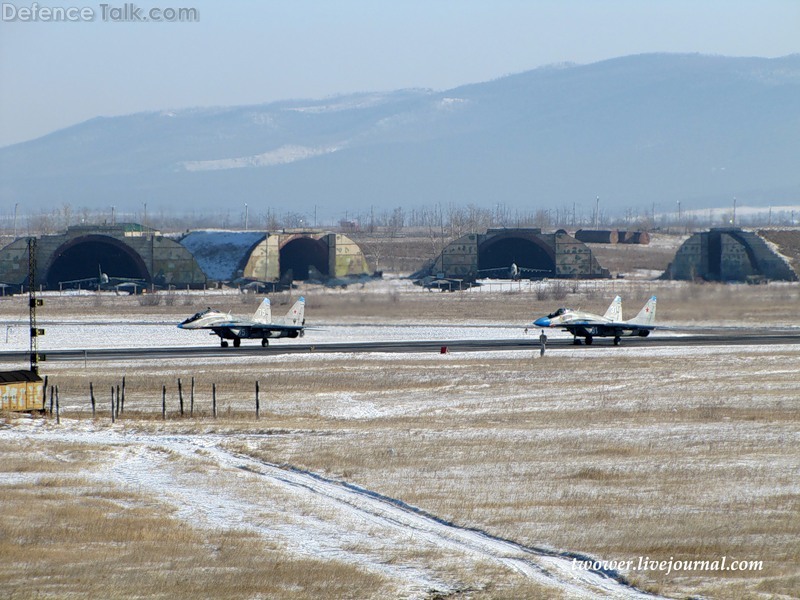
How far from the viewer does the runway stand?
62.2 meters

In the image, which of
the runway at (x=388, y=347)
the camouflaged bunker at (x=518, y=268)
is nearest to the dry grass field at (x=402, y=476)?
the runway at (x=388, y=347)

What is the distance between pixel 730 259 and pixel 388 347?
237 feet

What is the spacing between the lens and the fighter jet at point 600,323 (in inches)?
2675

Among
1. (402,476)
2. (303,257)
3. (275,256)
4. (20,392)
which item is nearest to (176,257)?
(275,256)

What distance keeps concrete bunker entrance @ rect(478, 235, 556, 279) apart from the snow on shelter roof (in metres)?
29.1

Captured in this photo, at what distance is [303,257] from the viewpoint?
434 feet

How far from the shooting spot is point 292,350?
6594cm

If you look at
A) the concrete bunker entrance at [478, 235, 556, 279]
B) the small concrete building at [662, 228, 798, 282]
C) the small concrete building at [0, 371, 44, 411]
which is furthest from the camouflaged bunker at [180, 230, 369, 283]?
the small concrete building at [0, 371, 44, 411]

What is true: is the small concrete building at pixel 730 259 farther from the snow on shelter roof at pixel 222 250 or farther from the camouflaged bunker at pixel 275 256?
the snow on shelter roof at pixel 222 250

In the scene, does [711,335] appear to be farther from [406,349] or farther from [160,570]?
[160,570]

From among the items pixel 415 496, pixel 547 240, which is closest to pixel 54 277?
pixel 547 240

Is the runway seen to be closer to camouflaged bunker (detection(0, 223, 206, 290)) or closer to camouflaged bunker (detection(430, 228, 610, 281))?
camouflaged bunker (detection(0, 223, 206, 290))

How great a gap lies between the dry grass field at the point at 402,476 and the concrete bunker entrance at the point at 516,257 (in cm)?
7518

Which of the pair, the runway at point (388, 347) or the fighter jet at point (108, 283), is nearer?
the runway at point (388, 347)
